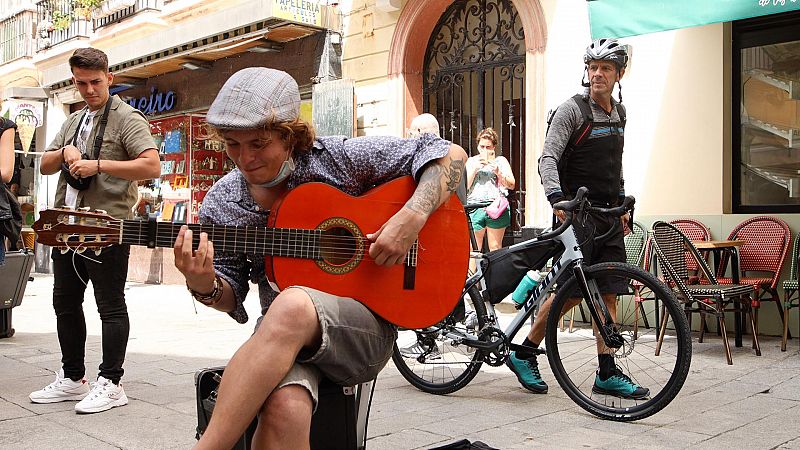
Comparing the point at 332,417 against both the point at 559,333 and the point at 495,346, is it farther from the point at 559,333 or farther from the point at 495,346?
the point at 559,333

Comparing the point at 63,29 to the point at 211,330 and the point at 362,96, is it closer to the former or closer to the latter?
the point at 362,96

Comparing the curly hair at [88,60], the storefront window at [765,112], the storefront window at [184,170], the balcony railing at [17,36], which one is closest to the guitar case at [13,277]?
the curly hair at [88,60]

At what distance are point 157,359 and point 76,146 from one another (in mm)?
2081

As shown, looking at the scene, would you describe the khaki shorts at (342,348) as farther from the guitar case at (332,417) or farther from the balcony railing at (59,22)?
the balcony railing at (59,22)

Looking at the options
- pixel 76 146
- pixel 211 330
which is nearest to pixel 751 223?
pixel 211 330

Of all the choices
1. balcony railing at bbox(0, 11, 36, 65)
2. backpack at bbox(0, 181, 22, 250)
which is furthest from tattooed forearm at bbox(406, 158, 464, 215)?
balcony railing at bbox(0, 11, 36, 65)

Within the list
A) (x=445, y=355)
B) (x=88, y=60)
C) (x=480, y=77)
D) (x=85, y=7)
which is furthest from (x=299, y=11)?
(x=85, y=7)

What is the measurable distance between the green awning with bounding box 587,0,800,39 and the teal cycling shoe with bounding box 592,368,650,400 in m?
3.43

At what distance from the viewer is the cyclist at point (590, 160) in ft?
15.3

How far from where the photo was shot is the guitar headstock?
2562 millimetres

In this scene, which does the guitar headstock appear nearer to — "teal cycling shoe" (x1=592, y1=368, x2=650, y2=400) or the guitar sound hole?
the guitar sound hole

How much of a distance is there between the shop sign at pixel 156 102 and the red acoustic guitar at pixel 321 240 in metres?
13.0

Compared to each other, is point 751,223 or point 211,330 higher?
point 751,223

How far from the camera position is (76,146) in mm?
4574
